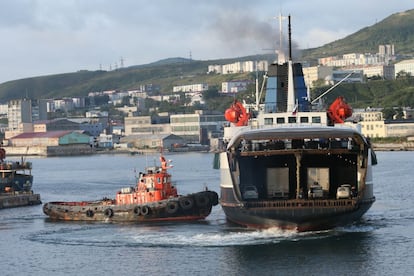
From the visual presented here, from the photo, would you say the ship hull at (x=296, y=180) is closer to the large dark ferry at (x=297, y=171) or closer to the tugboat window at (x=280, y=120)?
the large dark ferry at (x=297, y=171)

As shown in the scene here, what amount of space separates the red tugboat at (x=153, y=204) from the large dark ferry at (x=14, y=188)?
489 inches

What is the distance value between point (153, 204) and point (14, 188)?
804 inches

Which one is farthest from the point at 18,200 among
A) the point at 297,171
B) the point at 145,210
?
the point at 297,171

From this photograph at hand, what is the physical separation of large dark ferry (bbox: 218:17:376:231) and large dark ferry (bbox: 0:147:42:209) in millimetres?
19131

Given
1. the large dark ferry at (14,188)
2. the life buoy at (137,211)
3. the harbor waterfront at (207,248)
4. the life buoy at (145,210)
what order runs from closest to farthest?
1. the harbor waterfront at (207,248)
2. the life buoy at (145,210)
3. the life buoy at (137,211)
4. the large dark ferry at (14,188)

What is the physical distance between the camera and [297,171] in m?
41.5

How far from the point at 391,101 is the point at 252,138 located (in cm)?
14909

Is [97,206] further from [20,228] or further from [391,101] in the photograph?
[391,101]

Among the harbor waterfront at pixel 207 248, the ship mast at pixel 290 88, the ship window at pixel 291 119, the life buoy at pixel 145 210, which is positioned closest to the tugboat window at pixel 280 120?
the ship window at pixel 291 119

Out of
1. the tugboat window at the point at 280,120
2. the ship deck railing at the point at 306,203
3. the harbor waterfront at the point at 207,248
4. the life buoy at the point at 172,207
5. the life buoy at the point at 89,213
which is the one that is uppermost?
the tugboat window at the point at 280,120

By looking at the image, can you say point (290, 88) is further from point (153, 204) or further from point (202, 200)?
point (153, 204)

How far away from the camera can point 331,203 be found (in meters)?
40.2

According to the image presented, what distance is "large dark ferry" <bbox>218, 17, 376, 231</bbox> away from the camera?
40.5 metres

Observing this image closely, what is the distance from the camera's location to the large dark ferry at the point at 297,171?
40500 millimetres
